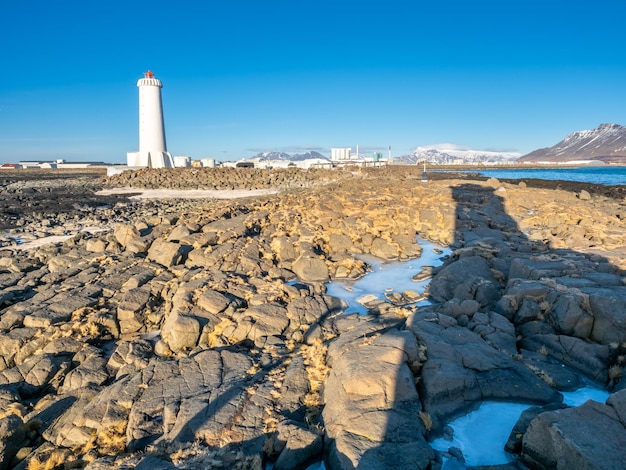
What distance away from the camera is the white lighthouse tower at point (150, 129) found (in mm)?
49844

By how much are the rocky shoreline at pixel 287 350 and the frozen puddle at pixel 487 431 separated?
15 cm

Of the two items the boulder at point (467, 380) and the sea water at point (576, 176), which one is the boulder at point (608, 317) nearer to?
the boulder at point (467, 380)

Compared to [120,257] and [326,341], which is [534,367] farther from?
[120,257]

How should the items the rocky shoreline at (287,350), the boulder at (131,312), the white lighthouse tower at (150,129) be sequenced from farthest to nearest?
the white lighthouse tower at (150,129) → the boulder at (131,312) → the rocky shoreline at (287,350)

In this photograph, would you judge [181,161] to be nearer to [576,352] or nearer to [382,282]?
[382,282]

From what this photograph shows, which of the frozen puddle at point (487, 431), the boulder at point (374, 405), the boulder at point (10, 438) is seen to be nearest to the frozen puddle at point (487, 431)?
the frozen puddle at point (487, 431)

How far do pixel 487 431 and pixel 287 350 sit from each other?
3701 millimetres

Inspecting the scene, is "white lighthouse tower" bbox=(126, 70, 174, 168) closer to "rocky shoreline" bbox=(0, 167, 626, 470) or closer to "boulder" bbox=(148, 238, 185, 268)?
"rocky shoreline" bbox=(0, 167, 626, 470)

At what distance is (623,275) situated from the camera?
9211 mm

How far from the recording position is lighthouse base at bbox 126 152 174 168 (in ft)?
169

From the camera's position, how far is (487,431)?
5.03 m

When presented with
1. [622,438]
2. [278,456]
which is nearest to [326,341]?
[278,456]

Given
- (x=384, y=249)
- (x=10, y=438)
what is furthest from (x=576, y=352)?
(x=10, y=438)

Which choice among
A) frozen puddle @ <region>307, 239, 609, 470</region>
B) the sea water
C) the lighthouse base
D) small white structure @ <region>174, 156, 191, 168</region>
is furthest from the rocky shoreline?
the sea water
